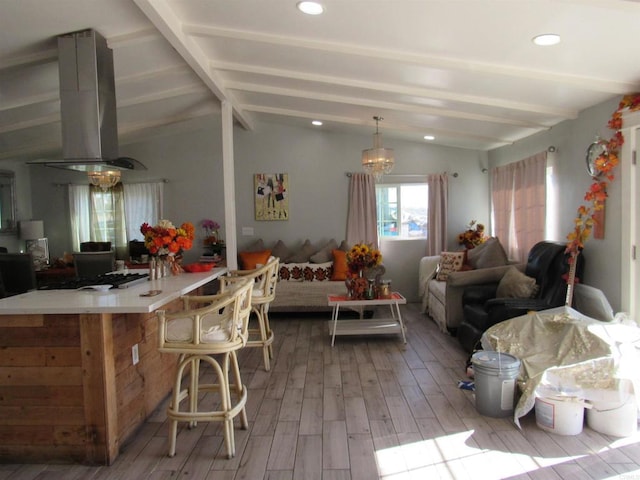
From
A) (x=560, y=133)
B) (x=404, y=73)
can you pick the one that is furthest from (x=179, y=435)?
(x=560, y=133)

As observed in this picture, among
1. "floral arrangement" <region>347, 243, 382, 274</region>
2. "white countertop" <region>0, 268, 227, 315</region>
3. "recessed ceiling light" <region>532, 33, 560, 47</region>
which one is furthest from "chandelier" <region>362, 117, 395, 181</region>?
"white countertop" <region>0, 268, 227, 315</region>

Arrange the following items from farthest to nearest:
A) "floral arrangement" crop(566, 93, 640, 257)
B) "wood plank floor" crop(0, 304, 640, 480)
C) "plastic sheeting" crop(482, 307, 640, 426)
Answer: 1. "floral arrangement" crop(566, 93, 640, 257)
2. "plastic sheeting" crop(482, 307, 640, 426)
3. "wood plank floor" crop(0, 304, 640, 480)

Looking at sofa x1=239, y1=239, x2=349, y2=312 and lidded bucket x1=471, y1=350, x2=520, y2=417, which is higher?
sofa x1=239, y1=239, x2=349, y2=312

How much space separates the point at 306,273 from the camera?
6078 millimetres

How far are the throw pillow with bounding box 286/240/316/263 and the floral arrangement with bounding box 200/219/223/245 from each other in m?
1.20

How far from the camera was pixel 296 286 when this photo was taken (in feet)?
19.4

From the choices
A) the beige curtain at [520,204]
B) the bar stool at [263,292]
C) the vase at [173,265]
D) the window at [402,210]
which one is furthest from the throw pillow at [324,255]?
the vase at [173,265]

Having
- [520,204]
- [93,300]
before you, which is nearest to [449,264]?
[520,204]

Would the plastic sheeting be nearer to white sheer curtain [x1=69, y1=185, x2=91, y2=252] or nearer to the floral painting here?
the floral painting

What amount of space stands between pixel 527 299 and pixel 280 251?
366cm

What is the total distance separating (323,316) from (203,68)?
360cm

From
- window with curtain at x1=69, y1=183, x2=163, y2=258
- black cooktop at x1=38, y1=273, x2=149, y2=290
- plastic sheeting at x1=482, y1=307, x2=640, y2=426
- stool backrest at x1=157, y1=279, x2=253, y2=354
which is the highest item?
window with curtain at x1=69, y1=183, x2=163, y2=258

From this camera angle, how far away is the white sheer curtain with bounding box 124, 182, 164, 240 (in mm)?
6953

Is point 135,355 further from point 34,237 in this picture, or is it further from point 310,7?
point 34,237
